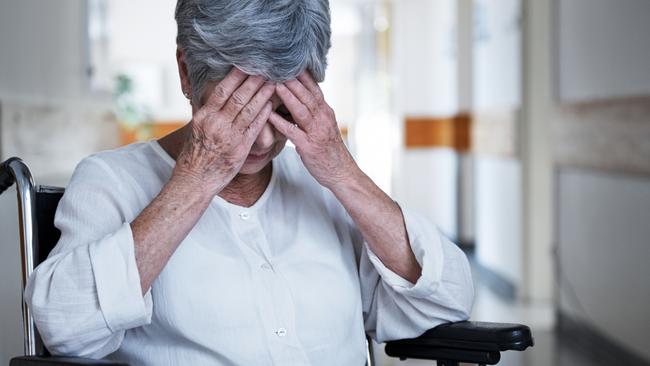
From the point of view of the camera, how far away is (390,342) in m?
1.80

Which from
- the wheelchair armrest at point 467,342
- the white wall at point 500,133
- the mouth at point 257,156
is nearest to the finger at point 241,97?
the mouth at point 257,156

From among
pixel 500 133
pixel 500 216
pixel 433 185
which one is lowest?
pixel 433 185

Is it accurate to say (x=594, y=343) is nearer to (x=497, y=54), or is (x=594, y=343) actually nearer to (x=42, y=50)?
(x=42, y=50)

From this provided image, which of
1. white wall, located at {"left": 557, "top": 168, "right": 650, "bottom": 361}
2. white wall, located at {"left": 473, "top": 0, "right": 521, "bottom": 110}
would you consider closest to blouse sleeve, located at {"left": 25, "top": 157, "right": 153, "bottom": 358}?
white wall, located at {"left": 557, "top": 168, "right": 650, "bottom": 361}

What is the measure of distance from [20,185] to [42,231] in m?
0.10

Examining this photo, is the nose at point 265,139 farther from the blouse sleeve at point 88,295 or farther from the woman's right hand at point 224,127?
the blouse sleeve at point 88,295

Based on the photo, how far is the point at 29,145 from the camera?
342 cm

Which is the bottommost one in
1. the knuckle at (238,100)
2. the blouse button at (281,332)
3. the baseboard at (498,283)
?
the baseboard at (498,283)

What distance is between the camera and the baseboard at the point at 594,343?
423 cm

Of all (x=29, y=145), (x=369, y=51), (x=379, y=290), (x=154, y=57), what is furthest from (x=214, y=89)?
(x=369, y=51)

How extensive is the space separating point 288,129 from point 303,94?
6cm

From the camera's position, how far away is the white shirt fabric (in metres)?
Result: 1.46

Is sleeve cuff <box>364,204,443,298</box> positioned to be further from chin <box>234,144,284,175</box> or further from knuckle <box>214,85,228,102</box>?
knuckle <box>214,85,228,102</box>

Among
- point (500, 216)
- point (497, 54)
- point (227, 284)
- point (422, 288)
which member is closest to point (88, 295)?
point (227, 284)
